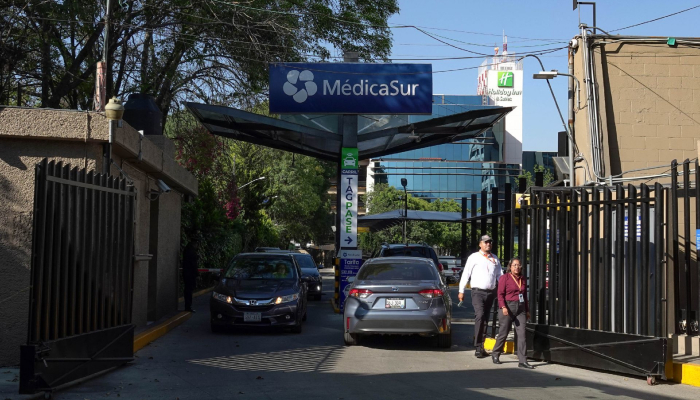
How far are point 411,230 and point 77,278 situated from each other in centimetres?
6042

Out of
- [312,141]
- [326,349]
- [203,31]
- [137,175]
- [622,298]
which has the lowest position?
[326,349]

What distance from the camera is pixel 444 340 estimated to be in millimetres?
12281

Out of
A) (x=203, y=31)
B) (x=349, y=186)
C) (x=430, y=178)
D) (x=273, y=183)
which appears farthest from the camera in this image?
(x=430, y=178)

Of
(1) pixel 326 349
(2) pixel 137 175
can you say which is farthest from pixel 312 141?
(1) pixel 326 349

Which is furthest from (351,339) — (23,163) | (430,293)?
(23,163)

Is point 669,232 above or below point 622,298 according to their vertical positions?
above

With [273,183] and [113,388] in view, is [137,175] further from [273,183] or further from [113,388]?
[273,183]

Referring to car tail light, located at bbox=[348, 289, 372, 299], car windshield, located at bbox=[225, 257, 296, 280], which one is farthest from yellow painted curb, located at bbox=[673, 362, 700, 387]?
car windshield, located at bbox=[225, 257, 296, 280]

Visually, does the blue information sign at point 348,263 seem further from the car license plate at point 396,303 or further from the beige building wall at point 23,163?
the beige building wall at point 23,163

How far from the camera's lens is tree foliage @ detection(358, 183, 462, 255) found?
68875mm

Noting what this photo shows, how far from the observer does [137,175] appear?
42.7ft

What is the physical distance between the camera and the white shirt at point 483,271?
11.7m

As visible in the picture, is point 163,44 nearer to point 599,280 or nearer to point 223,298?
point 223,298

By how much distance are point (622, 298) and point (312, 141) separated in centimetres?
1295
